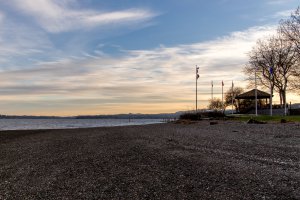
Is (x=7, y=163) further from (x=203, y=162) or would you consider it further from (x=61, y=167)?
(x=203, y=162)

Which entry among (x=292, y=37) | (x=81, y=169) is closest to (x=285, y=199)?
(x=81, y=169)

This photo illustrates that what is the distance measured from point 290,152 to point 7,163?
12.1 metres

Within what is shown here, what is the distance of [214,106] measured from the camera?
130 meters

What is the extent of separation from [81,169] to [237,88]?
12004cm

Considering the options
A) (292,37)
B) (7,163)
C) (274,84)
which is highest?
(292,37)

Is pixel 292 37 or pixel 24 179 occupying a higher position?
pixel 292 37

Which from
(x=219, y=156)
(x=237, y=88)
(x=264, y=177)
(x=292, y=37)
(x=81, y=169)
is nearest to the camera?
(x=264, y=177)

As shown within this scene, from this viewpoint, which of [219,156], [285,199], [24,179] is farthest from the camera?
[219,156]

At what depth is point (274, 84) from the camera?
235ft

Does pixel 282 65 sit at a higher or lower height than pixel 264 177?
higher

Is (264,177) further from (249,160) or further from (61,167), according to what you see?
(61,167)

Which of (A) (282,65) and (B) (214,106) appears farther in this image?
(B) (214,106)

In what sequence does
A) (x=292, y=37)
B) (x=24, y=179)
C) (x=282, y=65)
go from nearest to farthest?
1. (x=24, y=179)
2. (x=292, y=37)
3. (x=282, y=65)

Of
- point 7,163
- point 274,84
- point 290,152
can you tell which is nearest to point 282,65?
point 274,84
